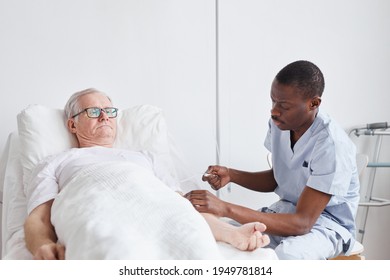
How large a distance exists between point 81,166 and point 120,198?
0.36 metres

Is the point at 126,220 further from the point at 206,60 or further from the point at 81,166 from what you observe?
the point at 206,60

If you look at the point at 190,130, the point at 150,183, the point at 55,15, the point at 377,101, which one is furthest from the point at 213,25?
the point at 150,183

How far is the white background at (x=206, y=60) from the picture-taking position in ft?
5.99

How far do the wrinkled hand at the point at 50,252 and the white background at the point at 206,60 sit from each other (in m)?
0.93

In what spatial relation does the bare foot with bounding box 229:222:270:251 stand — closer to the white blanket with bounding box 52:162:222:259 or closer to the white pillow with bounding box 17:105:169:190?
the white blanket with bounding box 52:162:222:259

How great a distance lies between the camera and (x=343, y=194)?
4.32ft

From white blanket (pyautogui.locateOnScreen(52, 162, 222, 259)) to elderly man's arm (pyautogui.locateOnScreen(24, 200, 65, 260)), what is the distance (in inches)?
1.3

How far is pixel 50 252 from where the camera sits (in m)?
1.00

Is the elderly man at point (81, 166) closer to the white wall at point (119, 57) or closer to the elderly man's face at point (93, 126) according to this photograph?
the elderly man's face at point (93, 126)

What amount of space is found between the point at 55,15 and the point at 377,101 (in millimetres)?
1695

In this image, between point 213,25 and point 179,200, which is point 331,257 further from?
point 213,25

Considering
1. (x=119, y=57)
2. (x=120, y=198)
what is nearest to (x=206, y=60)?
(x=119, y=57)

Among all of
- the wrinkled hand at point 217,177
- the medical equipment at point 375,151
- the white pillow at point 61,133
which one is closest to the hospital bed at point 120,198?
the white pillow at point 61,133

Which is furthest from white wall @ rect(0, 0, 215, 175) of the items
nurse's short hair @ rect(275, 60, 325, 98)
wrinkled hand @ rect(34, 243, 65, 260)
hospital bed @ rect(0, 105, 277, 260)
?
wrinkled hand @ rect(34, 243, 65, 260)
